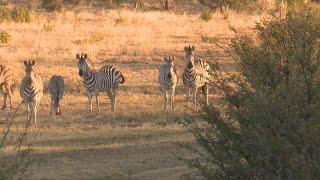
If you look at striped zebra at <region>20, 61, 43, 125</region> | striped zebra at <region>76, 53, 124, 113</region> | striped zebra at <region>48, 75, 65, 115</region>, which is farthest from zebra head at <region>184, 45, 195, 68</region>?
striped zebra at <region>20, 61, 43, 125</region>

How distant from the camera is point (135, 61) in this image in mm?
33188

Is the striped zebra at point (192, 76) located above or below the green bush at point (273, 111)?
below

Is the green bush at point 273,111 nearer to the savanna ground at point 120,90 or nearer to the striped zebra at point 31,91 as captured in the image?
the savanna ground at point 120,90

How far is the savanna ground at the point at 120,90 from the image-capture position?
58.0 feet

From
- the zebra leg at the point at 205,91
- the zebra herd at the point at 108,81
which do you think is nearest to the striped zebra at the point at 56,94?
the zebra herd at the point at 108,81

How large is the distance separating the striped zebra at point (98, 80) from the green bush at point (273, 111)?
13178 mm

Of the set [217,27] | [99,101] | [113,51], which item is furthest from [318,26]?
[217,27]

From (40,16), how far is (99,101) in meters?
21.9

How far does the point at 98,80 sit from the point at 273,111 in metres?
15.9

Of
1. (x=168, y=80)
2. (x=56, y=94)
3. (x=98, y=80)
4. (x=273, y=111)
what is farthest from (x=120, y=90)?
(x=273, y=111)

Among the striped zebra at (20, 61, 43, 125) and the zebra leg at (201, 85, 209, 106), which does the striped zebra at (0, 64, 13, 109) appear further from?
the zebra leg at (201, 85, 209, 106)

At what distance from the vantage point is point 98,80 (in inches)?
1026

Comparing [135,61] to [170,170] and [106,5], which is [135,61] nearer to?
[170,170]

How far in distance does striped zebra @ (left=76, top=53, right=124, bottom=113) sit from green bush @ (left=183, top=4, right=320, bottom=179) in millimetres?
13178
